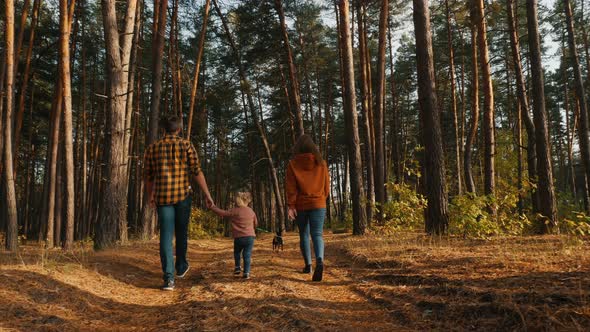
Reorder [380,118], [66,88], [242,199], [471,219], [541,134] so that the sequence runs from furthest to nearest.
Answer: [380,118]
[66,88]
[541,134]
[471,219]
[242,199]

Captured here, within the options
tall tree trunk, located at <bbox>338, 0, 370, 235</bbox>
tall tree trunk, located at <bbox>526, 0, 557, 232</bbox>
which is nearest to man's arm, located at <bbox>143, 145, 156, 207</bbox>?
tall tree trunk, located at <bbox>338, 0, 370, 235</bbox>

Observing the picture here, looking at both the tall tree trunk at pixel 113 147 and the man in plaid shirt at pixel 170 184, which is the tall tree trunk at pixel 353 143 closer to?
the tall tree trunk at pixel 113 147

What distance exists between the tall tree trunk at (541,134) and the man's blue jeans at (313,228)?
21.9 feet

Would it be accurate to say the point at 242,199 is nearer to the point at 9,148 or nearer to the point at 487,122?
the point at 9,148

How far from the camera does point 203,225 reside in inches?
965

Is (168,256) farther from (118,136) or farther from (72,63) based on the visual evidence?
(72,63)

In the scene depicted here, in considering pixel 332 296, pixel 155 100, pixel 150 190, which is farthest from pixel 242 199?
pixel 155 100

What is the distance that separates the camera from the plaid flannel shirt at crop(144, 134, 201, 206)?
16.3ft

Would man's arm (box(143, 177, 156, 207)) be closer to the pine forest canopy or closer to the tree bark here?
the pine forest canopy

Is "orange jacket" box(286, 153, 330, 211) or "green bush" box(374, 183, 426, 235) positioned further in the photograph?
"green bush" box(374, 183, 426, 235)

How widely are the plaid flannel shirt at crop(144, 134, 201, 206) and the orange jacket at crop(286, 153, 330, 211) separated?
1.31 metres

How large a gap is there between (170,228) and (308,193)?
1854 mm

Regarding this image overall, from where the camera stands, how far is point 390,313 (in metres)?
3.60

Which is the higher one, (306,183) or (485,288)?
(306,183)
